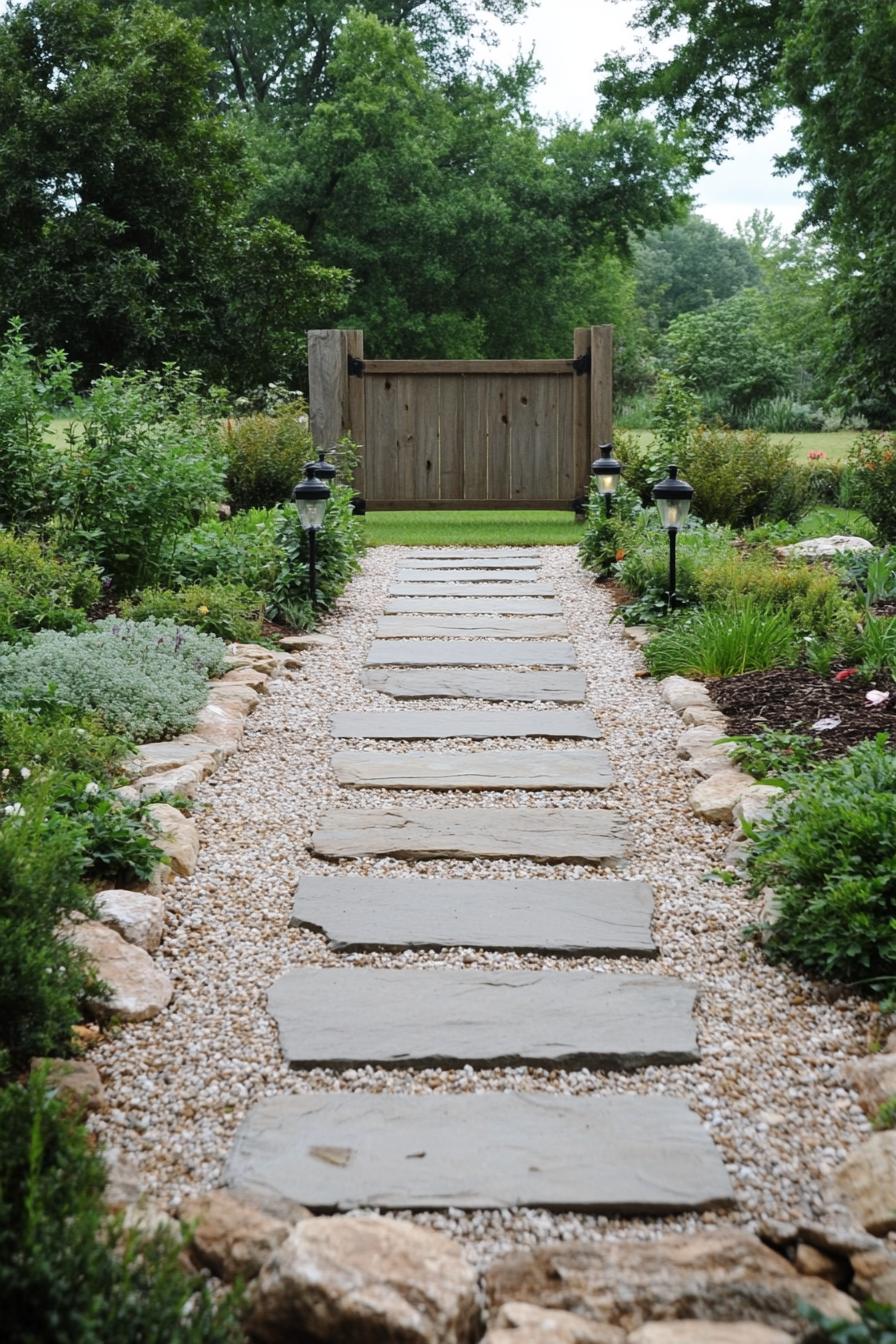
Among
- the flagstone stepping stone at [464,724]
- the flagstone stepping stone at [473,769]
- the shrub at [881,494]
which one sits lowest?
the flagstone stepping stone at [473,769]

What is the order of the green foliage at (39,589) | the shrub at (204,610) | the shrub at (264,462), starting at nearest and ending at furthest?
the green foliage at (39,589)
the shrub at (204,610)
the shrub at (264,462)

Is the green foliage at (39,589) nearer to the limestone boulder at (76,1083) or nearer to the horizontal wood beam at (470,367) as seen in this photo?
the limestone boulder at (76,1083)

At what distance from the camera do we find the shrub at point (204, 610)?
5.93 m

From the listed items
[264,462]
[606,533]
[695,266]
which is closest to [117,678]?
[606,533]

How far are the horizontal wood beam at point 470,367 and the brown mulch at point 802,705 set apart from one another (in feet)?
21.3

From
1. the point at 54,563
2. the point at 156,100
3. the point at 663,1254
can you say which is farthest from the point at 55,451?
the point at 156,100

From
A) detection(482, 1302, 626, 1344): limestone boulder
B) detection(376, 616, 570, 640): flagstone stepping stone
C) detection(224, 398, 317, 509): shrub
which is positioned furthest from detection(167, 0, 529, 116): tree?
detection(482, 1302, 626, 1344): limestone boulder

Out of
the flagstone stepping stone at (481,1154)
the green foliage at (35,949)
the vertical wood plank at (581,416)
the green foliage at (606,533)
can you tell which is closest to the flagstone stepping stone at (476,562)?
the green foliage at (606,533)

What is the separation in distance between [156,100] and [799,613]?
13.6 metres

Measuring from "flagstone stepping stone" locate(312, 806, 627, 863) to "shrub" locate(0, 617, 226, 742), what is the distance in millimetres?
936

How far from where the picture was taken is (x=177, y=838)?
3.51 metres

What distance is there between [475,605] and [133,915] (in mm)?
4589

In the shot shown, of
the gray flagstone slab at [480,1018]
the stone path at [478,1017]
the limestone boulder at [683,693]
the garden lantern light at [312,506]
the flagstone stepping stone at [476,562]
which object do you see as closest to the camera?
the stone path at [478,1017]

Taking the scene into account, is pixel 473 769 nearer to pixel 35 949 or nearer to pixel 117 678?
pixel 117 678
